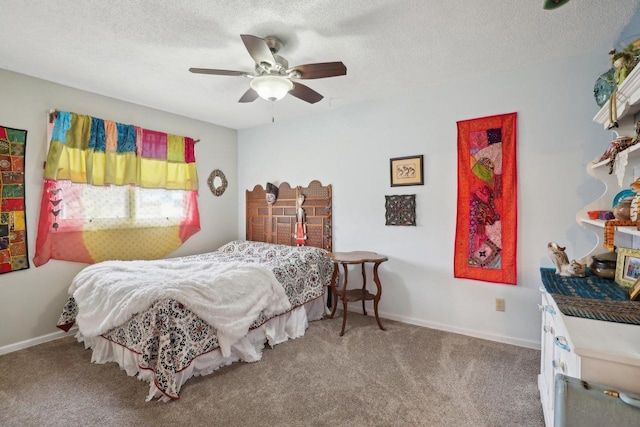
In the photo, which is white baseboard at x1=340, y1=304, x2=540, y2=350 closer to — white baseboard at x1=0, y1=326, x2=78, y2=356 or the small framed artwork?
the small framed artwork

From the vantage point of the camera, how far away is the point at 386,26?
2.05 m

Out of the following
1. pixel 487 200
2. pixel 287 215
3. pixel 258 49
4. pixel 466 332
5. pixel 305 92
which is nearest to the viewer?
pixel 258 49

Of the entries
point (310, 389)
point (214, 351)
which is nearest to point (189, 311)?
point (214, 351)

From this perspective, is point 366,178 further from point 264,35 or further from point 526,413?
point 526,413

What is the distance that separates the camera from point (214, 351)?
2.30 metres

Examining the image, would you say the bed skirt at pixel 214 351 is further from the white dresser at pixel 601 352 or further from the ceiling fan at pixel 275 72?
the white dresser at pixel 601 352

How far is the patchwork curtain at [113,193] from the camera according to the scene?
2.92 m

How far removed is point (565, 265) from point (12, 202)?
14.1ft

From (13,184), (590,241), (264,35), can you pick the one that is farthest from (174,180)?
(590,241)

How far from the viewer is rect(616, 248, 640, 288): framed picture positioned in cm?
160

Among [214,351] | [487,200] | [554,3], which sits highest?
[554,3]

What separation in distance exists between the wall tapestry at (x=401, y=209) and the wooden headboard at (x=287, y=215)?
0.77 metres

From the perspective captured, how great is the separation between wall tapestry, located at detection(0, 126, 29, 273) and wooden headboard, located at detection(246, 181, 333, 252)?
242 cm

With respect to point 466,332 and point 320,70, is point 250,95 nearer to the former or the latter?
point 320,70
